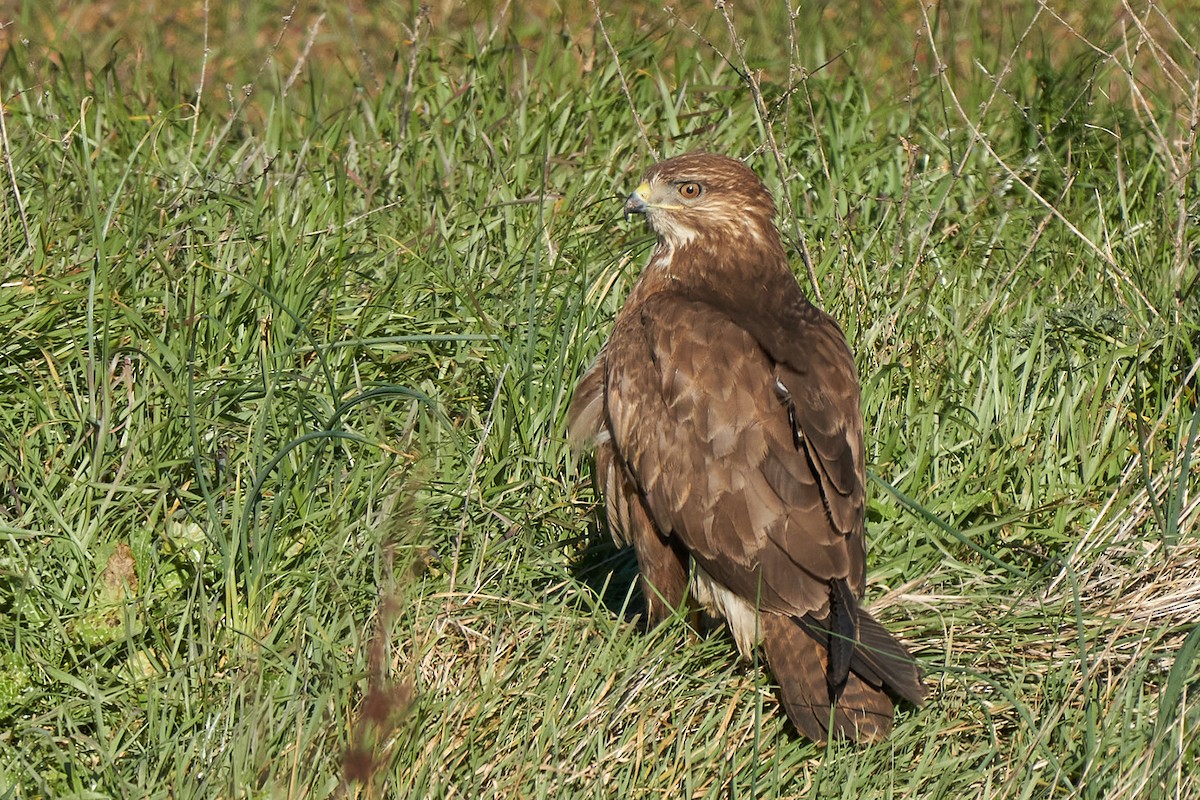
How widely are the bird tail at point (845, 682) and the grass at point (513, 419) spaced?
79 millimetres

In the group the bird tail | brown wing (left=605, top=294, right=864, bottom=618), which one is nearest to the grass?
the bird tail

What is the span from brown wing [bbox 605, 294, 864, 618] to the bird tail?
0.12 meters

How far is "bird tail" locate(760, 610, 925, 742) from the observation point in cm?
381

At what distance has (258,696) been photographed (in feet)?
11.4

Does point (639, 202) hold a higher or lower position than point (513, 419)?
higher

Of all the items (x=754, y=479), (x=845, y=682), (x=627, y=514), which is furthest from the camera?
(x=627, y=514)

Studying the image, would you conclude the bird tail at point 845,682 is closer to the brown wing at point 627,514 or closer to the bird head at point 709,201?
the brown wing at point 627,514

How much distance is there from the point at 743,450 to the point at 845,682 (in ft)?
2.21

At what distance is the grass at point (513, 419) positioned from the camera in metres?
3.71

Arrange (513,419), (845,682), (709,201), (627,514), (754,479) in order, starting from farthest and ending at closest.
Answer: (709,201), (513,419), (627,514), (754,479), (845,682)

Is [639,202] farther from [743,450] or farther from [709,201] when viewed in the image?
[743,450]

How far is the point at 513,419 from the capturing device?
4574 millimetres

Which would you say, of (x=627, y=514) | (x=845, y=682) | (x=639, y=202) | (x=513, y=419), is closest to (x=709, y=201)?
(x=639, y=202)

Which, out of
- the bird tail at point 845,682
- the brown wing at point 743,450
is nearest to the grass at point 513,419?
the bird tail at point 845,682
